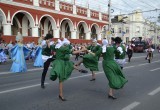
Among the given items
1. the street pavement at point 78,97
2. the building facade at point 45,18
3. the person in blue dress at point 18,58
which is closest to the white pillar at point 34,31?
the building facade at point 45,18

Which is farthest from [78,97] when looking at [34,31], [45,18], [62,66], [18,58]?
[45,18]

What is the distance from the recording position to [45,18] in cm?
3769

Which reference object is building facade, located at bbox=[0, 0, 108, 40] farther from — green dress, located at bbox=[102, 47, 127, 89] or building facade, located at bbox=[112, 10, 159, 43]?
building facade, located at bbox=[112, 10, 159, 43]

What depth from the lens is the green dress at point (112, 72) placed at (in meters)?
7.68

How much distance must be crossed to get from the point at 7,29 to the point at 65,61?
75.1ft

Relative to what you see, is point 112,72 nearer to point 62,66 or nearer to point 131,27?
point 62,66

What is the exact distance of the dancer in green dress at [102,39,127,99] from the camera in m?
7.69

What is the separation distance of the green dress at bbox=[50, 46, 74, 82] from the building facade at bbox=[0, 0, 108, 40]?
73.4 ft

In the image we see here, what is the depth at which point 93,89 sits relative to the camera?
927 centimetres

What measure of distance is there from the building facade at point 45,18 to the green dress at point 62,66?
2237 centimetres

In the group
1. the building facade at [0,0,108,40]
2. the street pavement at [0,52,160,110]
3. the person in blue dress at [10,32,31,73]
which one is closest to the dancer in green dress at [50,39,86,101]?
the street pavement at [0,52,160,110]

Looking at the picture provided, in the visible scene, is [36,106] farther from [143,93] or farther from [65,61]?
[143,93]

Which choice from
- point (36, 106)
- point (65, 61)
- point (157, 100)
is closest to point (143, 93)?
point (157, 100)

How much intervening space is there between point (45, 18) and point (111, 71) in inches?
1213
